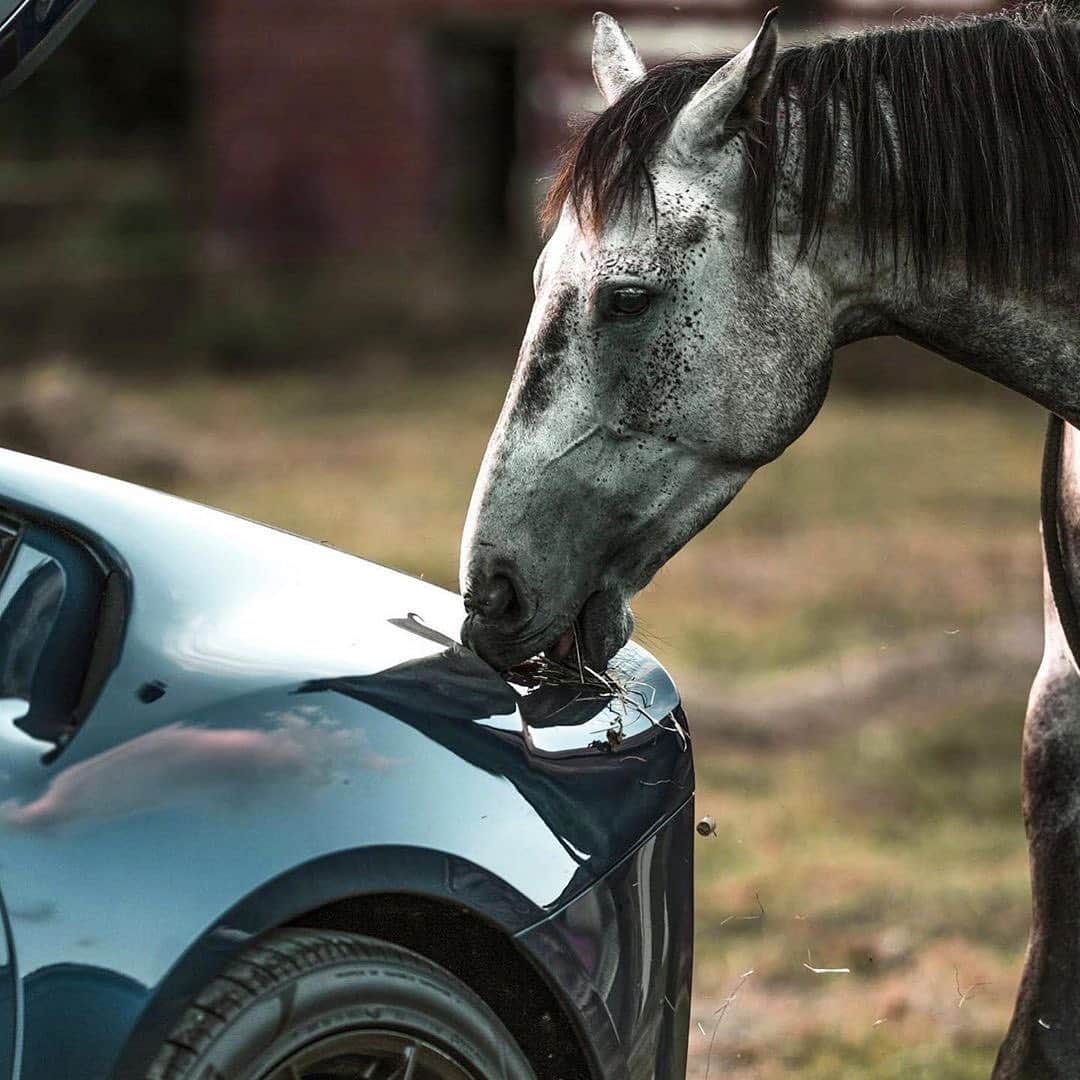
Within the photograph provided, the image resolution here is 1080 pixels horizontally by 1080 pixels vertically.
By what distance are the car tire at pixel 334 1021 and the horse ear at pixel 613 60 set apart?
153 cm

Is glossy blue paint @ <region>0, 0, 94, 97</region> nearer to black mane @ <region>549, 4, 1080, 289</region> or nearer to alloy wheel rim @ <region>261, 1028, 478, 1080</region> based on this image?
black mane @ <region>549, 4, 1080, 289</region>

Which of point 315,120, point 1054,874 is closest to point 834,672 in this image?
point 1054,874

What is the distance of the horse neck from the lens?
280 cm

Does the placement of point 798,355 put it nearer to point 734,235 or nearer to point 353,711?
point 734,235

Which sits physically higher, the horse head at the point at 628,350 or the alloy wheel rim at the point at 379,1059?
the horse head at the point at 628,350

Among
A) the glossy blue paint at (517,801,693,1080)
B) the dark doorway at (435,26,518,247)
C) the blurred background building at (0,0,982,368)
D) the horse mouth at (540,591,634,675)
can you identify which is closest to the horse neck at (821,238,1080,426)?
the horse mouth at (540,591,634,675)

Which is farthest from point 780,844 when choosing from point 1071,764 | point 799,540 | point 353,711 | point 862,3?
point 862,3

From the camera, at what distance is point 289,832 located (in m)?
2.17

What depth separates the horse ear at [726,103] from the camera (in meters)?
2.64

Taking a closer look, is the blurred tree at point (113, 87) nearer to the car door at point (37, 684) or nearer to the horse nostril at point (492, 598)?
the horse nostril at point (492, 598)

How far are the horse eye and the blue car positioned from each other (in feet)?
1.96

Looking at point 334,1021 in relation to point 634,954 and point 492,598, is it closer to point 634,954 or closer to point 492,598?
point 634,954

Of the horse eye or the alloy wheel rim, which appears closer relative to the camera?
the alloy wheel rim

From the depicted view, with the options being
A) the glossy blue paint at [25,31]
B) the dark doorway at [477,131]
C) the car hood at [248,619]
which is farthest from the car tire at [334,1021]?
the dark doorway at [477,131]
